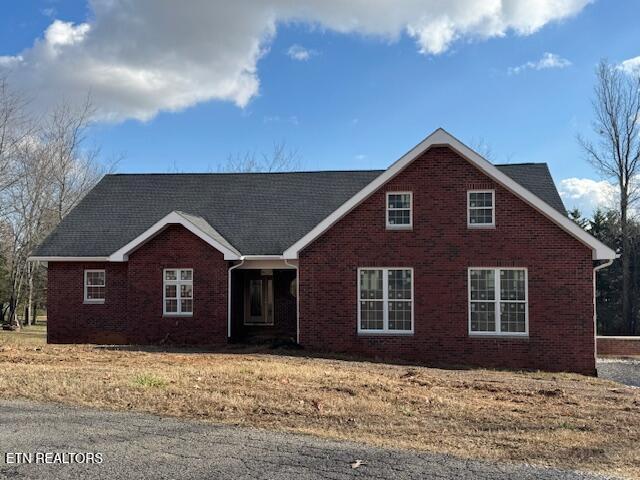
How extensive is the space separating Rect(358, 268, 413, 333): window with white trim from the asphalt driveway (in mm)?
10638

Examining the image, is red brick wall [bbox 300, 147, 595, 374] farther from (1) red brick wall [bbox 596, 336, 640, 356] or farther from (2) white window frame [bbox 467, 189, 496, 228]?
(1) red brick wall [bbox 596, 336, 640, 356]

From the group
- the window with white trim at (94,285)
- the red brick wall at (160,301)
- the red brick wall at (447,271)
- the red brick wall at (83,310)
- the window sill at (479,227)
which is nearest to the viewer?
the red brick wall at (447,271)

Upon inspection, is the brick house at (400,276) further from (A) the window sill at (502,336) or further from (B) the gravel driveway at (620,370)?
(B) the gravel driveway at (620,370)

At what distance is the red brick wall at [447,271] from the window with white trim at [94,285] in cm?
766

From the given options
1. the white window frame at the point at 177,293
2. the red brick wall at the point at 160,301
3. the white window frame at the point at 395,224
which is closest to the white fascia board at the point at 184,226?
the red brick wall at the point at 160,301

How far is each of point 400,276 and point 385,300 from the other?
2.71 feet

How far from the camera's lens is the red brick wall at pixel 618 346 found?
23.2 meters

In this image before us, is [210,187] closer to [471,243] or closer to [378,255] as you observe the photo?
[378,255]

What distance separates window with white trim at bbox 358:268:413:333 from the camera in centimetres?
1789

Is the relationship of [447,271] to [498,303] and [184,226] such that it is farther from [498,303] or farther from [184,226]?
[184,226]

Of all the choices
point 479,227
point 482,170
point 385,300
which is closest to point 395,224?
point 385,300

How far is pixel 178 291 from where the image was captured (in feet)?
66.5

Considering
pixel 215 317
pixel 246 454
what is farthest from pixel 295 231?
pixel 246 454

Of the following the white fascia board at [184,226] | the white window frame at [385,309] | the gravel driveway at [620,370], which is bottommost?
the gravel driveway at [620,370]
